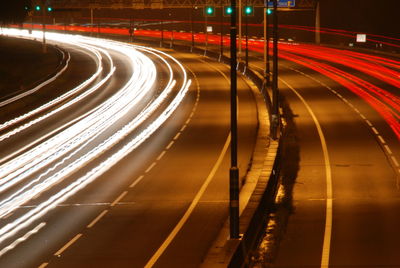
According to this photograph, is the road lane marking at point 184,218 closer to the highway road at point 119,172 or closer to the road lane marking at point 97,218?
the highway road at point 119,172

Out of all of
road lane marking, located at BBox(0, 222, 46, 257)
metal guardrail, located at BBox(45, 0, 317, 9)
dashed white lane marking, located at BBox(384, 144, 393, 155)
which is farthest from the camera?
metal guardrail, located at BBox(45, 0, 317, 9)

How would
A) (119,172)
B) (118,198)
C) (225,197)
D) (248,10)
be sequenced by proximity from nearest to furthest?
(225,197) < (118,198) < (119,172) < (248,10)

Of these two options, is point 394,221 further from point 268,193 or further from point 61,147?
point 61,147

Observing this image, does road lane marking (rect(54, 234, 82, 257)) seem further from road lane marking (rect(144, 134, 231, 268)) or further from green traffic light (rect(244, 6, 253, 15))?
green traffic light (rect(244, 6, 253, 15))

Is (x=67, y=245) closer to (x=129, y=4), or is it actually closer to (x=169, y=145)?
(x=169, y=145)

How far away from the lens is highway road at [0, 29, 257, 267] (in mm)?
19172

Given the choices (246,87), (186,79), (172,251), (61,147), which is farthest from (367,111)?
(172,251)

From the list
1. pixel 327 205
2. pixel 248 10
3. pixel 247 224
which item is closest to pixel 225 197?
pixel 327 205

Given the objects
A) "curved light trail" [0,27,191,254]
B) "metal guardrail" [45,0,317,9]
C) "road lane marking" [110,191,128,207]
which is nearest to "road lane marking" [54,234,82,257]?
"curved light trail" [0,27,191,254]

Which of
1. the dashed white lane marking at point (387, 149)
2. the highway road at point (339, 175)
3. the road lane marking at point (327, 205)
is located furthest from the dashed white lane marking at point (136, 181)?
the dashed white lane marking at point (387, 149)

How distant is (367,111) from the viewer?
47.6 meters

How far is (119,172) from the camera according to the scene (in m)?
30.4

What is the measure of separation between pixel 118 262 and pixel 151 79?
50975 millimetres

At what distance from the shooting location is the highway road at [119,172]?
62.9ft
